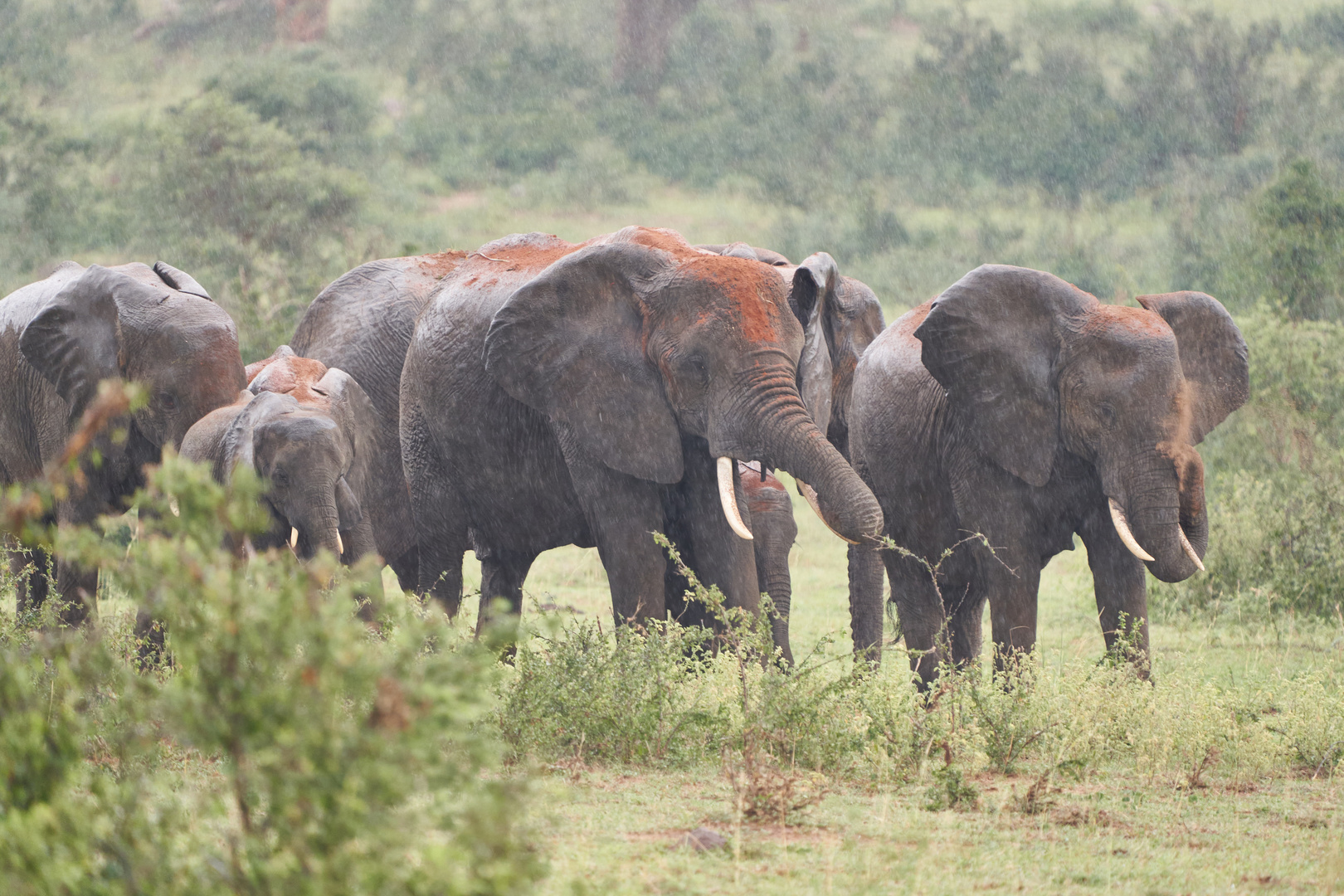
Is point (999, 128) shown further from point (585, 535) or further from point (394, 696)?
point (394, 696)

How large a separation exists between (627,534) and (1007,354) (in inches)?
72.1

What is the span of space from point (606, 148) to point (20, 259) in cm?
1595

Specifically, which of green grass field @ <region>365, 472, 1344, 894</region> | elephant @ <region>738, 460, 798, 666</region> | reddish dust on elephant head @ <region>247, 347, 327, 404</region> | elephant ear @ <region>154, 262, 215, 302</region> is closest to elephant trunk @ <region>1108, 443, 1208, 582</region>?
green grass field @ <region>365, 472, 1344, 894</region>

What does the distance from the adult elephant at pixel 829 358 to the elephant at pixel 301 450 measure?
198 cm

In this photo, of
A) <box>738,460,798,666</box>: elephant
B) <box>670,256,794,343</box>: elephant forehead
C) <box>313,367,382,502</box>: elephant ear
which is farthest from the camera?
<box>738,460,798,666</box>: elephant

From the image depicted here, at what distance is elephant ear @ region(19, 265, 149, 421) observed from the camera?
8.07 metres

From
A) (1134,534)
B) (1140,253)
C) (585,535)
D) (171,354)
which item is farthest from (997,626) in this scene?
(1140,253)

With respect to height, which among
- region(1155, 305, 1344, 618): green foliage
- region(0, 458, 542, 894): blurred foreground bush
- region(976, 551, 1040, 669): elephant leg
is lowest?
region(1155, 305, 1344, 618): green foliage

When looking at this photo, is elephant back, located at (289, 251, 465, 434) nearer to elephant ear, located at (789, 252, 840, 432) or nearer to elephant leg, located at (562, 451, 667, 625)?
elephant leg, located at (562, 451, 667, 625)

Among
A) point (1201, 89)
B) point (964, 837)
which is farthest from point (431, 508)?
point (1201, 89)

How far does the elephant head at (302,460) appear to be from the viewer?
735 centimetres

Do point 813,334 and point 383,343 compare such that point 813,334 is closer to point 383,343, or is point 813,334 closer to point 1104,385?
point 1104,385

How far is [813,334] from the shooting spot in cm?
683

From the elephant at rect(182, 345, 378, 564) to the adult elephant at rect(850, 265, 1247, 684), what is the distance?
2.74m
